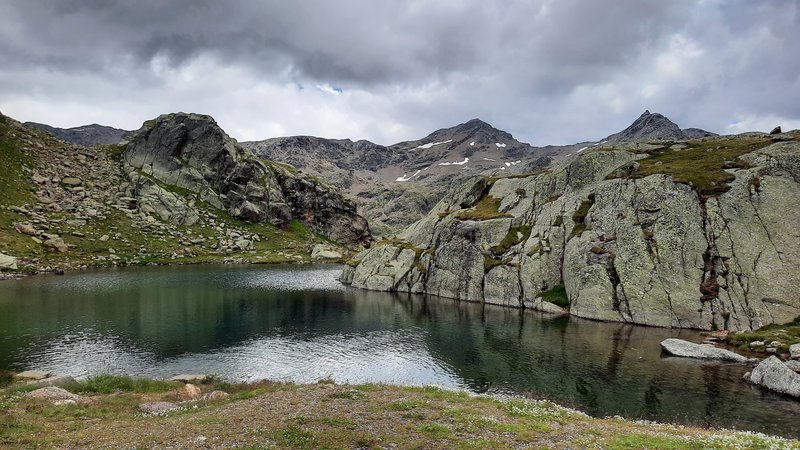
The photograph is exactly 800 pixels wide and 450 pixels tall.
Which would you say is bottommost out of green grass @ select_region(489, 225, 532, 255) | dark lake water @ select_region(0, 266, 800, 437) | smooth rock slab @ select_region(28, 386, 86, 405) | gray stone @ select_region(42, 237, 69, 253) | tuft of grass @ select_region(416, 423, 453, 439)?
dark lake water @ select_region(0, 266, 800, 437)

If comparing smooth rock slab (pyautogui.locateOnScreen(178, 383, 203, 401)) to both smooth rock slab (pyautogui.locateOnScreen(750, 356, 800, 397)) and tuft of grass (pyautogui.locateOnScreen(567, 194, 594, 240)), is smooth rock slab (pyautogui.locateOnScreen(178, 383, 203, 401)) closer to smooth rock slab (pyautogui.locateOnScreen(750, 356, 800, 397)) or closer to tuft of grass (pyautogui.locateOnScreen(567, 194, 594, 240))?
smooth rock slab (pyautogui.locateOnScreen(750, 356, 800, 397))

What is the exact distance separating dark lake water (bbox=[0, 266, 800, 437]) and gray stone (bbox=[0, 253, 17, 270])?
2399cm

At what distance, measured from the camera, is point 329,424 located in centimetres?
2642

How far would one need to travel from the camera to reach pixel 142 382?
39594mm

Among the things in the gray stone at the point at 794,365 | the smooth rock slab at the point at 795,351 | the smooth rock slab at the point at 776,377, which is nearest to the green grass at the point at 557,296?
the smooth rock slab at the point at 795,351

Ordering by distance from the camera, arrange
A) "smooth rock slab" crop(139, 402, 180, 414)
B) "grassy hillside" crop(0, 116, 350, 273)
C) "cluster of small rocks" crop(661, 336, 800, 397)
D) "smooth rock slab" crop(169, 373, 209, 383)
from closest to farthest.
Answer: "smooth rock slab" crop(139, 402, 180, 414)
"cluster of small rocks" crop(661, 336, 800, 397)
"smooth rock slab" crop(169, 373, 209, 383)
"grassy hillside" crop(0, 116, 350, 273)

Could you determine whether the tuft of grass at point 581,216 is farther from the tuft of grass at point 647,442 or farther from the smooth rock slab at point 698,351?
the tuft of grass at point 647,442

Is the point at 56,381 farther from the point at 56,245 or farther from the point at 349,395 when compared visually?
the point at 56,245

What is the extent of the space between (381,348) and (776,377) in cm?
4444

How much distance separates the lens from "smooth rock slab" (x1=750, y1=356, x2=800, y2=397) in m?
38.8

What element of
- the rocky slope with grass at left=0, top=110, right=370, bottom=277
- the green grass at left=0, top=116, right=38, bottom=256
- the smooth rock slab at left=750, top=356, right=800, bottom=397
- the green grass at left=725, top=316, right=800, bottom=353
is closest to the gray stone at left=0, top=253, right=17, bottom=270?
the rocky slope with grass at left=0, top=110, right=370, bottom=277

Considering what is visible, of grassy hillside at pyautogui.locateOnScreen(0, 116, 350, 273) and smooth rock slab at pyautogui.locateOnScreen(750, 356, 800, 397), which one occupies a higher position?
grassy hillside at pyautogui.locateOnScreen(0, 116, 350, 273)

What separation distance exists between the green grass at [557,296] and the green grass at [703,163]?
29016 mm

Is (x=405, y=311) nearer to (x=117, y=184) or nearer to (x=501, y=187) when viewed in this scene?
(x=501, y=187)
